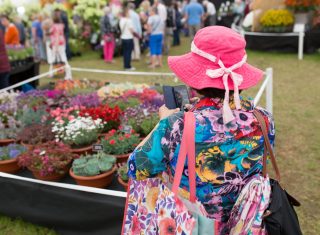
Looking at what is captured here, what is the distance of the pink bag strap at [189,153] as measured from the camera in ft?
5.28

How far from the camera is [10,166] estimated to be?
3678 millimetres

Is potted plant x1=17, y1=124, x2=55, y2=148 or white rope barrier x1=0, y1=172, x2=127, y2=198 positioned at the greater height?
potted plant x1=17, y1=124, x2=55, y2=148

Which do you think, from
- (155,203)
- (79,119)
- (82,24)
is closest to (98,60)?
(82,24)

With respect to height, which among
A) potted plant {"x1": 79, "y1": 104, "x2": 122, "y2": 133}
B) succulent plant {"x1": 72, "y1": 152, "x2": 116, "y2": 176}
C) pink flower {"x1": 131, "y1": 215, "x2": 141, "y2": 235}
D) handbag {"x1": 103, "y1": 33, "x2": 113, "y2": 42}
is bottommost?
succulent plant {"x1": 72, "y1": 152, "x2": 116, "y2": 176}

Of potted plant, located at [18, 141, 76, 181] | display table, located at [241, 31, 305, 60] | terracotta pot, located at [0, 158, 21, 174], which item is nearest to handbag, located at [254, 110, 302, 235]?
potted plant, located at [18, 141, 76, 181]

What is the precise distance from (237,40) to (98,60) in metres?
11.1

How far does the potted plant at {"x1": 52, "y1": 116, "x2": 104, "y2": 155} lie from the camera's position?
12.6 feet

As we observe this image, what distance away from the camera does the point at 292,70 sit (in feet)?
30.9

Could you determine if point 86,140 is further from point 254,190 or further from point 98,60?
point 98,60

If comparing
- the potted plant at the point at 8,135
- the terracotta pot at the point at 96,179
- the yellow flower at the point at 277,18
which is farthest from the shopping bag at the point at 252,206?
the yellow flower at the point at 277,18

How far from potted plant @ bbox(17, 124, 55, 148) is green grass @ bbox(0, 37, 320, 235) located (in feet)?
2.67

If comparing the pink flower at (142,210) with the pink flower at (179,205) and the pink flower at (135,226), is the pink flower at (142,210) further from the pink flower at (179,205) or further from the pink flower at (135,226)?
the pink flower at (179,205)

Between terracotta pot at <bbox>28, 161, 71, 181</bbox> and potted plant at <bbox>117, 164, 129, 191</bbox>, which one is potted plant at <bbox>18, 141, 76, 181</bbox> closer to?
terracotta pot at <bbox>28, 161, 71, 181</bbox>

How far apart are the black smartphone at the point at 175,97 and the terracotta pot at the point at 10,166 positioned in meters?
2.25
